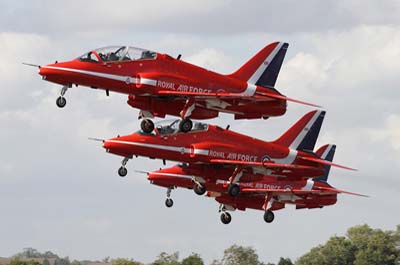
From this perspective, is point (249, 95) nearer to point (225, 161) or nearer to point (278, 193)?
point (225, 161)

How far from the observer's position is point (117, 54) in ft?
239

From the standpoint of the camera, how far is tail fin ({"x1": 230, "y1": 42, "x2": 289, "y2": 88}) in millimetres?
78375

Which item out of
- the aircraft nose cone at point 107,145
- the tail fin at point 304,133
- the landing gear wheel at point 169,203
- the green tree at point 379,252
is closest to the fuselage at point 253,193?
the landing gear wheel at point 169,203

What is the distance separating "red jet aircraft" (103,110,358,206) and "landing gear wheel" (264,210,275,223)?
696 centimetres

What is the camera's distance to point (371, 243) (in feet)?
479

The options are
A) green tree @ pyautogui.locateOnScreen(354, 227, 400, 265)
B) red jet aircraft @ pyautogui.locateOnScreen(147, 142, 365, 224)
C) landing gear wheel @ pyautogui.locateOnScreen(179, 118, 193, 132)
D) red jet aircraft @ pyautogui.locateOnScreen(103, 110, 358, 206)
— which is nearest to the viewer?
landing gear wheel @ pyautogui.locateOnScreen(179, 118, 193, 132)

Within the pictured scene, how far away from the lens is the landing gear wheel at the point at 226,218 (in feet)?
311

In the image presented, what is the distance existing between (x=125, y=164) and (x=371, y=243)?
66.1 m

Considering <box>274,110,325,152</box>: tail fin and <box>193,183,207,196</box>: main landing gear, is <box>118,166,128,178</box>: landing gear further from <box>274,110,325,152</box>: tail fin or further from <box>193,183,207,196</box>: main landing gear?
<box>274,110,325,152</box>: tail fin

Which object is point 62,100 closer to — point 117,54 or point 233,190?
point 117,54

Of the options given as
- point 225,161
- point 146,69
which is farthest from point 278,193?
point 146,69

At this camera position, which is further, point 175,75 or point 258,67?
point 258,67

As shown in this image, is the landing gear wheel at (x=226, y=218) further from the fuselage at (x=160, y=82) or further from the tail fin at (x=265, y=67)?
the fuselage at (x=160, y=82)

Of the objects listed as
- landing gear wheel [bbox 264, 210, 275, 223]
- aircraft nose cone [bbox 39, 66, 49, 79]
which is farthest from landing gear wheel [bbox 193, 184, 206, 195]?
aircraft nose cone [bbox 39, 66, 49, 79]
